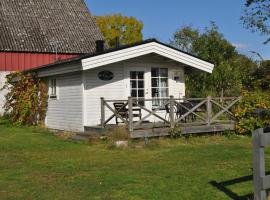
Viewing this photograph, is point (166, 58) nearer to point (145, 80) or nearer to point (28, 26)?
point (145, 80)

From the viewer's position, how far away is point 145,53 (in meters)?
16.3

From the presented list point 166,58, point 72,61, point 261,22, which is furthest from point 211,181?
point 261,22

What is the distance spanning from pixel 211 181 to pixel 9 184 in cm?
371

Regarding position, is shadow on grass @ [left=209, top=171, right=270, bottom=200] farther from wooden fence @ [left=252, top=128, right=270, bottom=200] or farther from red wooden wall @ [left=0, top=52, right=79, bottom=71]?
red wooden wall @ [left=0, top=52, right=79, bottom=71]

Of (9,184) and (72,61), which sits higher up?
(72,61)

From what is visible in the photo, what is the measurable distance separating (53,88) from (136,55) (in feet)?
14.9

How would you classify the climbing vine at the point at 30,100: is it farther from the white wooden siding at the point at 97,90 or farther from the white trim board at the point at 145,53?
the white trim board at the point at 145,53

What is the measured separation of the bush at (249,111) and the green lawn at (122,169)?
1063mm

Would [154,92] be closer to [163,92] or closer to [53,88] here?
[163,92]

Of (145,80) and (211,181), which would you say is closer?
(211,181)

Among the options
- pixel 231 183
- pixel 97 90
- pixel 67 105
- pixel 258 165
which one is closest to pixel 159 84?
pixel 97 90

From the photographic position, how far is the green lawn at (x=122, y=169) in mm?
7324

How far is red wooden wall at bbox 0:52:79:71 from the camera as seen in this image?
90.7 ft

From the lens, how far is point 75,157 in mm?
11125
